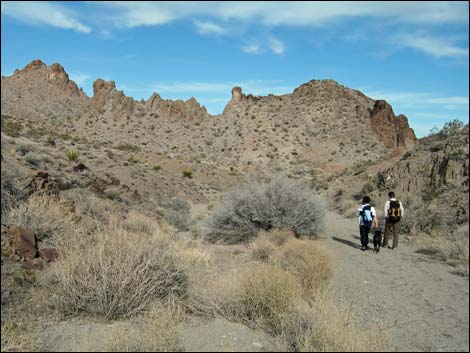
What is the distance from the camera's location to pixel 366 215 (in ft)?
38.3

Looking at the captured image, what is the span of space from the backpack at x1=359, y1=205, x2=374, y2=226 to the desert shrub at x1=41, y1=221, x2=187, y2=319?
650cm

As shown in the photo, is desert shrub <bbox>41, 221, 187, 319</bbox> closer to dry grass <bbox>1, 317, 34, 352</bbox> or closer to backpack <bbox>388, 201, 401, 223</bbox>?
dry grass <bbox>1, 317, 34, 352</bbox>

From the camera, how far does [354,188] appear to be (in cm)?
3114

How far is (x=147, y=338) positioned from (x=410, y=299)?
3448 millimetres

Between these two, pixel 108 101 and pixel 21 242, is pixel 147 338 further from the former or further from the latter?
pixel 108 101

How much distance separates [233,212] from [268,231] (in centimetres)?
142

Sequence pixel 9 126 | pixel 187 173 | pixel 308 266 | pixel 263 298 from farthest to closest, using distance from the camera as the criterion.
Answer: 1. pixel 187 173
2. pixel 9 126
3. pixel 308 266
4. pixel 263 298

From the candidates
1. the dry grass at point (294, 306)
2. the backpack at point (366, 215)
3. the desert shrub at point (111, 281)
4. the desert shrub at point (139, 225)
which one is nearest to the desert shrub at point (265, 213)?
the desert shrub at point (139, 225)

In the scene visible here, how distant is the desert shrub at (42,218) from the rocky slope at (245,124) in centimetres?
4613

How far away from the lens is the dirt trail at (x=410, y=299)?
3.77 m

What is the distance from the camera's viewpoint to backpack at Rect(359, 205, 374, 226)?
11.7 metres

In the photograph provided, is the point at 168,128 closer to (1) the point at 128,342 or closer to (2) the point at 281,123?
(2) the point at 281,123

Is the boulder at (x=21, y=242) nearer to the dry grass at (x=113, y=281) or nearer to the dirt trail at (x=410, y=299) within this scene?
the dry grass at (x=113, y=281)

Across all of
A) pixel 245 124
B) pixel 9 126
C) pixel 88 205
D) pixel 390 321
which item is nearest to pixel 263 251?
pixel 390 321
